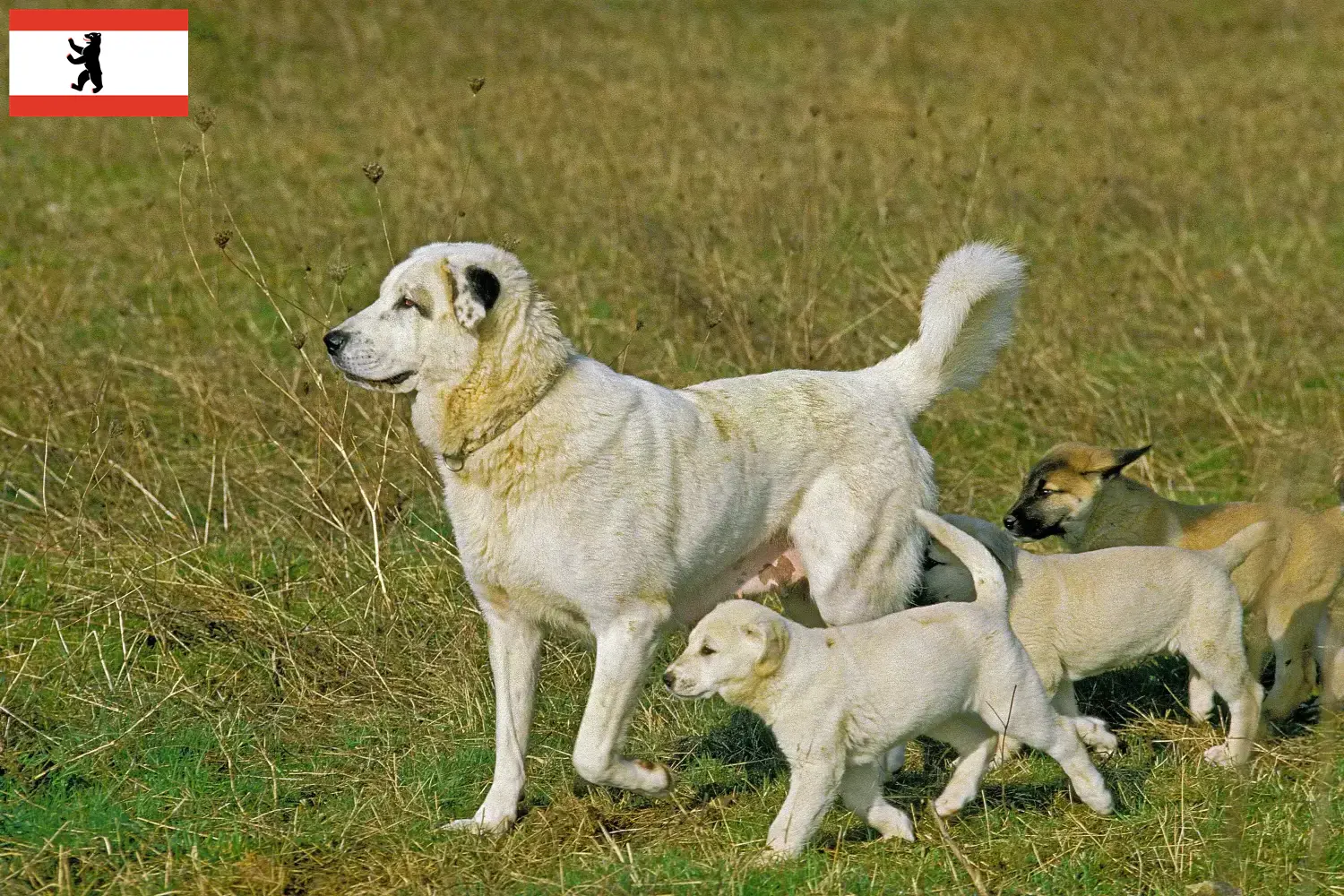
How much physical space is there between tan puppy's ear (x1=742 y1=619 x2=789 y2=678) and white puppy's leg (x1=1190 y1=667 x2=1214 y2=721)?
6.73 feet

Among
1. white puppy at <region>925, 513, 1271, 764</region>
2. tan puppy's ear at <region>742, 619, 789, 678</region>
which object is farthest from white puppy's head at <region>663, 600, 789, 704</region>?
white puppy at <region>925, 513, 1271, 764</region>

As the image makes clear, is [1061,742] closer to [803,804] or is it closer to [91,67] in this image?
[803,804]

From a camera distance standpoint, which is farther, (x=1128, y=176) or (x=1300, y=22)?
(x=1300, y=22)

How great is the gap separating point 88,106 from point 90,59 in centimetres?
61

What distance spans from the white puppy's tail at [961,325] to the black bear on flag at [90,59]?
417 inches

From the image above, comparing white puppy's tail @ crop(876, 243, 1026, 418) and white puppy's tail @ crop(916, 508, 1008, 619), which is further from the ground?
white puppy's tail @ crop(876, 243, 1026, 418)

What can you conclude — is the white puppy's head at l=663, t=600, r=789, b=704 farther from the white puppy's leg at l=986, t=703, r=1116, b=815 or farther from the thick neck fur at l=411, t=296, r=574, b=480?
the thick neck fur at l=411, t=296, r=574, b=480

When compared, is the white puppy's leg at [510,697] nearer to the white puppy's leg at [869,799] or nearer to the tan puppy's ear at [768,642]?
the tan puppy's ear at [768,642]

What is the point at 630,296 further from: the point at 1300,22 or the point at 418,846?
the point at 1300,22

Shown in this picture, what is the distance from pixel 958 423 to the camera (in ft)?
31.9

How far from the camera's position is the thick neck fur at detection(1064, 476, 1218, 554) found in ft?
23.0

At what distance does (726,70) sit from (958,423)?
31.0ft

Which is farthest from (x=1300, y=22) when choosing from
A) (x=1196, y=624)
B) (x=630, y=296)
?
(x=1196, y=624)

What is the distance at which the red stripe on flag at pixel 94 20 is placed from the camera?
16.5m
